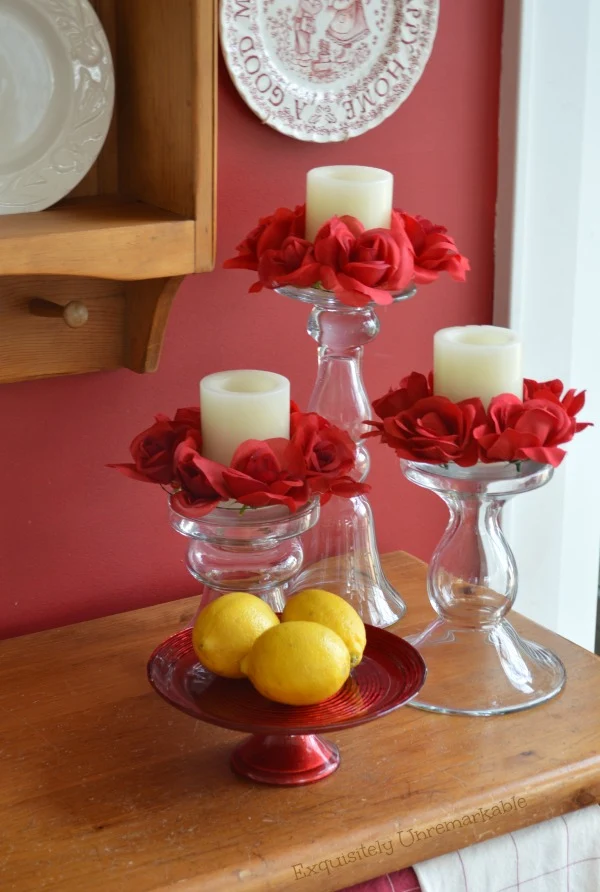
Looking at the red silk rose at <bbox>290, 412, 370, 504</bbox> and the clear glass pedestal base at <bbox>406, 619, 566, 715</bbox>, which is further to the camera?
the clear glass pedestal base at <bbox>406, 619, 566, 715</bbox>

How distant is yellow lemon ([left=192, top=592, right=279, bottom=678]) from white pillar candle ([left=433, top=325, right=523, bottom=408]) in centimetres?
29

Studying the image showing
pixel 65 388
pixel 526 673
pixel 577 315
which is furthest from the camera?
pixel 577 315

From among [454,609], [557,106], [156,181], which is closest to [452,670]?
[454,609]

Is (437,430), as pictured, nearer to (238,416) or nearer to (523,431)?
(523,431)

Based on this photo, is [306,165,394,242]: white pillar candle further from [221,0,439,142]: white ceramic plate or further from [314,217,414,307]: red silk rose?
[221,0,439,142]: white ceramic plate

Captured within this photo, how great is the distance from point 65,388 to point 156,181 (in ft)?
0.88

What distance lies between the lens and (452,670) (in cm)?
116

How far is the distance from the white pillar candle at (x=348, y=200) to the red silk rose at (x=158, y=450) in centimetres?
23

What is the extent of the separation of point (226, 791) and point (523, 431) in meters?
0.41

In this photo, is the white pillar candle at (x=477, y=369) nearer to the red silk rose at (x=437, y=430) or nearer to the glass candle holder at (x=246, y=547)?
the red silk rose at (x=437, y=430)

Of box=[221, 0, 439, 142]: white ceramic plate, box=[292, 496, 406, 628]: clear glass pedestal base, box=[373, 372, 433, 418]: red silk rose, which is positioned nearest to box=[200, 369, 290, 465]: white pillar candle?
box=[373, 372, 433, 418]: red silk rose

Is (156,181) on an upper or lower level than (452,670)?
upper

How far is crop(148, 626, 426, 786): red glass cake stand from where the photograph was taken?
923 millimetres

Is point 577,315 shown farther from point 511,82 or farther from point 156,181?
point 156,181
